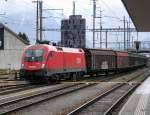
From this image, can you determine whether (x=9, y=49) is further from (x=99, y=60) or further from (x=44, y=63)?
(x=44, y=63)

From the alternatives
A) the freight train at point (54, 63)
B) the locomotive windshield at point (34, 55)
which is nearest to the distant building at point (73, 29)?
the freight train at point (54, 63)

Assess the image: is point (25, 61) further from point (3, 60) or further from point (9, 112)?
point (3, 60)

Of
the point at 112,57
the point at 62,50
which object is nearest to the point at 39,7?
the point at 112,57

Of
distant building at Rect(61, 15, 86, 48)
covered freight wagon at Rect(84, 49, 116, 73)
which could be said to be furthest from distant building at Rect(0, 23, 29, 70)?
covered freight wagon at Rect(84, 49, 116, 73)

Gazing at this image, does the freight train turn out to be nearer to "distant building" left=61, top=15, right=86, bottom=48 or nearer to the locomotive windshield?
the locomotive windshield

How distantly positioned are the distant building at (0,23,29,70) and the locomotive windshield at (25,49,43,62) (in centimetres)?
3485

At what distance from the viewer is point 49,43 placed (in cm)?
3550

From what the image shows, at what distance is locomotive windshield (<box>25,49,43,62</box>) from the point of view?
33719mm

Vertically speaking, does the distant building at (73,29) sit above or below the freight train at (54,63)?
above

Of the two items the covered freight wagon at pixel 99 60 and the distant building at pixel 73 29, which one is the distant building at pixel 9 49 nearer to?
the distant building at pixel 73 29

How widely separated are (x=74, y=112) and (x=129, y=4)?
5.27 m

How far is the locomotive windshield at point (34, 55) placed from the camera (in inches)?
1328

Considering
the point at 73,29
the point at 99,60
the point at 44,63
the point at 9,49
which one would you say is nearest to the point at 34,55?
the point at 44,63

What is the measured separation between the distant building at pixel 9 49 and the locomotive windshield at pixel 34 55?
34.9 metres
